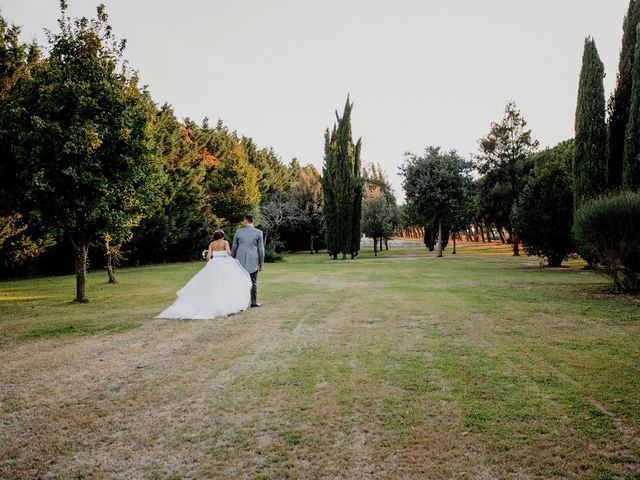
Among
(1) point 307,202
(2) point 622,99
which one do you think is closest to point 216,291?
(2) point 622,99

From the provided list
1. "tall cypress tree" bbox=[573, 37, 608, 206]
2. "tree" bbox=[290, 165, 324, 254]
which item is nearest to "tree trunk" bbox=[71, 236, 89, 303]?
"tall cypress tree" bbox=[573, 37, 608, 206]

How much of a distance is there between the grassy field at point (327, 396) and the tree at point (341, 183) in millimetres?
28949

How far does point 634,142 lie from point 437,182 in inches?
793

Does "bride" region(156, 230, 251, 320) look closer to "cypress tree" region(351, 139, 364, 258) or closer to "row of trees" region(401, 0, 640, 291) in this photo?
"row of trees" region(401, 0, 640, 291)

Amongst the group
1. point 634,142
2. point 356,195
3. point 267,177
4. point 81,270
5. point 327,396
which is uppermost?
point 267,177

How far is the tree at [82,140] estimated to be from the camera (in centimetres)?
1298

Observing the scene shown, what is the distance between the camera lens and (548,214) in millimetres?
24516

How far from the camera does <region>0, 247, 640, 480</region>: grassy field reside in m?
3.79

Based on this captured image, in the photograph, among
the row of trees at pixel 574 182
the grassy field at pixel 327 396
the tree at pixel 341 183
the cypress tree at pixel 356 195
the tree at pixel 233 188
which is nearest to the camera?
the grassy field at pixel 327 396

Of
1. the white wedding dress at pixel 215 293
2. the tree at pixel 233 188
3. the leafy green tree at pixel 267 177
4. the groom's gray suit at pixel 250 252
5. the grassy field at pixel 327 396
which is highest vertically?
the leafy green tree at pixel 267 177

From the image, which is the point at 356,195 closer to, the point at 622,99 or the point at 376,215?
the point at 376,215

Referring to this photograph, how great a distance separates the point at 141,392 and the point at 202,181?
4047cm

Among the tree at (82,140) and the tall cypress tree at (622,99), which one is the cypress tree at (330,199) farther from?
the tree at (82,140)

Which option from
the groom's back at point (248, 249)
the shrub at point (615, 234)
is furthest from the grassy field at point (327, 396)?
the shrub at point (615, 234)
